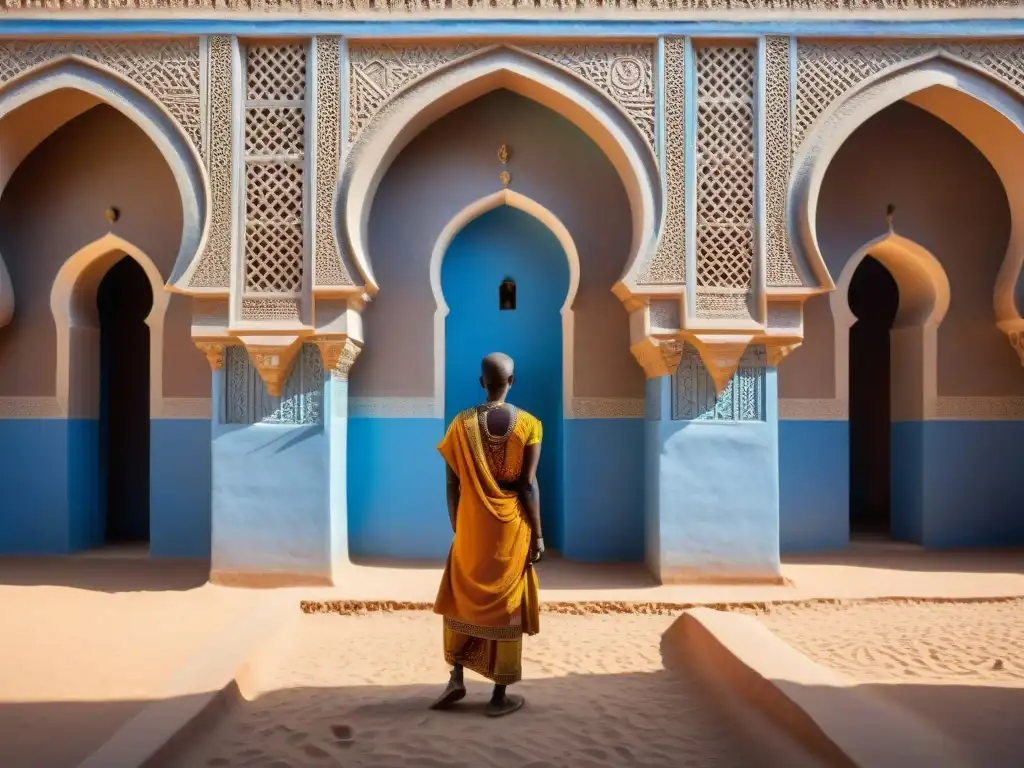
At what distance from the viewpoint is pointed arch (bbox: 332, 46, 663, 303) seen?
675cm

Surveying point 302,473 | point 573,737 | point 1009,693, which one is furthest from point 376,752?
point 302,473

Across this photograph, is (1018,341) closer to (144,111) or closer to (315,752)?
(315,752)

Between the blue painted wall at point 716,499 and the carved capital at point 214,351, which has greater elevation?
the carved capital at point 214,351

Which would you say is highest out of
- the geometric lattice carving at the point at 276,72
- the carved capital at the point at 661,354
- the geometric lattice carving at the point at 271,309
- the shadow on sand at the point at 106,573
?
the geometric lattice carving at the point at 276,72

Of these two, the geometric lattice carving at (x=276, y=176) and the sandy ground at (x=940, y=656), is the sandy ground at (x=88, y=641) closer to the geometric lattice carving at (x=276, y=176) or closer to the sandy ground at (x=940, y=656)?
Answer: the geometric lattice carving at (x=276, y=176)

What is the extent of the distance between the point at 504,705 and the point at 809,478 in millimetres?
4880

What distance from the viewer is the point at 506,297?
26.8ft

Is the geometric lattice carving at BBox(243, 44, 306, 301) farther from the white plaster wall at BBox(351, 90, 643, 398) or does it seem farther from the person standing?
the person standing

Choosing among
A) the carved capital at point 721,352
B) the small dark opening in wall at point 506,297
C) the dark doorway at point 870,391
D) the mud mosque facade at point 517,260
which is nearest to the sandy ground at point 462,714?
the mud mosque facade at point 517,260

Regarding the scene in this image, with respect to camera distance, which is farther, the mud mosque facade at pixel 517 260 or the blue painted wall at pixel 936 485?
the blue painted wall at pixel 936 485

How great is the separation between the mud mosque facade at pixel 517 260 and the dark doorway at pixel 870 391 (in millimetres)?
1516

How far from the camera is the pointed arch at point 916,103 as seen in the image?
22.0ft

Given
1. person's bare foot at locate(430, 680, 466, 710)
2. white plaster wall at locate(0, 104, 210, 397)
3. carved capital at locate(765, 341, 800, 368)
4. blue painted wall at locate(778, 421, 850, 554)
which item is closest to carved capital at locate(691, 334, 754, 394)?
carved capital at locate(765, 341, 800, 368)

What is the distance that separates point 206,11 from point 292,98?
0.92m
